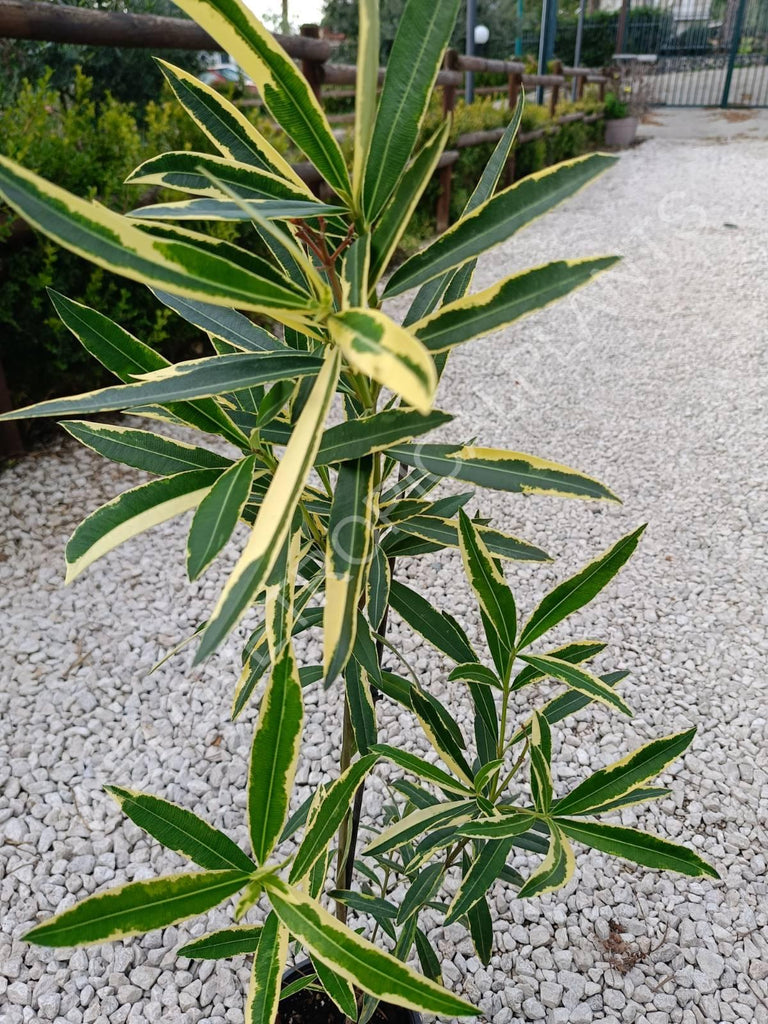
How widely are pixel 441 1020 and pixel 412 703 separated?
71cm

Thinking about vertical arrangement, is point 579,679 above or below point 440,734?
above

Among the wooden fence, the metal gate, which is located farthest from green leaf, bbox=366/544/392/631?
the metal gate

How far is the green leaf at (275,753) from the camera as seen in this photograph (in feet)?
2.04

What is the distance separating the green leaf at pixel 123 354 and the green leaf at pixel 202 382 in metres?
0.11

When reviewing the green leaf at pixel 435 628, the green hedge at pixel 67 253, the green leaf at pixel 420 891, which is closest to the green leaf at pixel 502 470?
the green leaf at pixel 435 628

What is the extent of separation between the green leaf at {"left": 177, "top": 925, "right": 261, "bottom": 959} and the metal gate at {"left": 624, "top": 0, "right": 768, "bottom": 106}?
17592mm

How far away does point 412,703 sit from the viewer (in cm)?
95

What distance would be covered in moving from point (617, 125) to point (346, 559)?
11.9 m

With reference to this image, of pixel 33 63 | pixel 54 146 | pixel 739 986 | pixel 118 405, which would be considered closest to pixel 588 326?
pixel 54 146

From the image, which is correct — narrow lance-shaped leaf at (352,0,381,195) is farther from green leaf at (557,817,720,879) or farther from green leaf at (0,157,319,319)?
green leaf at (557,817,720,879)

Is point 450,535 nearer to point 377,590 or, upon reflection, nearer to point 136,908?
point 377,590

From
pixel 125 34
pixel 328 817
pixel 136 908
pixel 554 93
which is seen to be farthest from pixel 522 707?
pixel 554 93

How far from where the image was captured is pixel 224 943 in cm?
76

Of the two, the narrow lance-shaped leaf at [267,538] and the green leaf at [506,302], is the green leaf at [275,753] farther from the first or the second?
the green leaf at [506,302]
